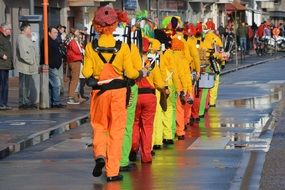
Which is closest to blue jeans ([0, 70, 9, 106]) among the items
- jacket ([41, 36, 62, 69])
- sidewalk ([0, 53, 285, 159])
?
sidewalk ([0, 53, 285, 159])

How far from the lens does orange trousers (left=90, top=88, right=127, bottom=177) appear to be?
12.0 metres

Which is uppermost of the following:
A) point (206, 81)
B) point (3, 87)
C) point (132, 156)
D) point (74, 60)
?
point (74, 60)

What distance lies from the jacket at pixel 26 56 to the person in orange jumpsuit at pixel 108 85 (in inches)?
412

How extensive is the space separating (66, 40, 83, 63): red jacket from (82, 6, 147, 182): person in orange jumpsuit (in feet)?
43.2

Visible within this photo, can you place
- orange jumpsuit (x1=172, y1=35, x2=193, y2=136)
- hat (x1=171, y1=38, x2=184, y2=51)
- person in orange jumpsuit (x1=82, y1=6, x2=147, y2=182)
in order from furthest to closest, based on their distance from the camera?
hat (x1=171, y1=38, x2=184, y2=51)
orange jumpsuit (x1=172, y1=35, x2=193, y2=136)
person in orange jumpsuit (x1=82, y1=6, x2=147, y2=182)

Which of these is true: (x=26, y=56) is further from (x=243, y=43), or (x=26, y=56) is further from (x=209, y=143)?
(x=243, y=43)

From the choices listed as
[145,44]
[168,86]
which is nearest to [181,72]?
[168,86]

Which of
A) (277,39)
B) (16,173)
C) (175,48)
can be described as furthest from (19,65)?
(277,39)

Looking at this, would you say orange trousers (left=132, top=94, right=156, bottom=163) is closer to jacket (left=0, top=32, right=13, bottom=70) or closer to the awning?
jacket (left=0, top=32, right=13, bottom=70)

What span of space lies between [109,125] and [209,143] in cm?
463

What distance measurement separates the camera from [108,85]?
477 inches

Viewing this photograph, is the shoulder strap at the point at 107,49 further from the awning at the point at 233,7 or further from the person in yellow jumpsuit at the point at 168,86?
the awning at the point at 233,7

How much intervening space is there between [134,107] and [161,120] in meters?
2.47

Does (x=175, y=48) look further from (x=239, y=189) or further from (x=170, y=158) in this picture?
(x=239, y=189)
